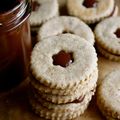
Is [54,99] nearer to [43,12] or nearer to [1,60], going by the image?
[1,60]

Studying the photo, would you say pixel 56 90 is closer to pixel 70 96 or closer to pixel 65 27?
pixel 70 96

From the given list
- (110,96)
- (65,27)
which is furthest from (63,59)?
(65,27)

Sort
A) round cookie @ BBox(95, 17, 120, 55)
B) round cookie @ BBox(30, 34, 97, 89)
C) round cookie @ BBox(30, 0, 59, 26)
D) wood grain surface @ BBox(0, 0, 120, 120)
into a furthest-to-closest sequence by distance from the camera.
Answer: round cookie @ BBox(30, 0, 59, 26) < round cookie @ BBox(95, 17, 120, 55) < wood grain surface @ BBox(0, 0, 120, 120) < round cookie @ BBox(30, 34, 97, 89)

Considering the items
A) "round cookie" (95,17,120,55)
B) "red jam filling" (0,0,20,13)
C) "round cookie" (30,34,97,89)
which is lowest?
"round cookie" (95,17,120,55)

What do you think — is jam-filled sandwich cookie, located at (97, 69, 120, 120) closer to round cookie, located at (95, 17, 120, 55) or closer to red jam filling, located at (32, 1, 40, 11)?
round cookie, located at (95, 17, 120, 55)

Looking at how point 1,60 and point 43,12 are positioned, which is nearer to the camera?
point 1,60

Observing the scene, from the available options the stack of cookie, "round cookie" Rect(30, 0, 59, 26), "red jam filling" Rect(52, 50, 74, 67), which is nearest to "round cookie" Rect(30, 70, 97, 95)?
the stack of cookie

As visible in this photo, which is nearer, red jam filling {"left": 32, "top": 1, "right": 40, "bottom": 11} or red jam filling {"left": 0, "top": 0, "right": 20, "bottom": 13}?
red jam filling {"left": 0, "top": 0, "right": 20, "bottom": 13}

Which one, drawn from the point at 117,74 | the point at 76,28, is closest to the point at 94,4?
the point at 76,28
